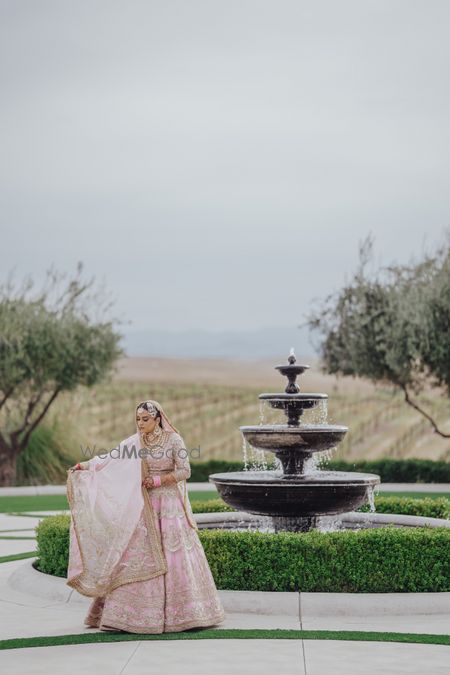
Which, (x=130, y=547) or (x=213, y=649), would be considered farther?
(x=130, y=547)

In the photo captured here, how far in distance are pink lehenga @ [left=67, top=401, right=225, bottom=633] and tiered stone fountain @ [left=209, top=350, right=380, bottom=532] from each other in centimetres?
277

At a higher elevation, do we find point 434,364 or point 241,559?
point 434,364

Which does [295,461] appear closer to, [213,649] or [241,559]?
[241,559]

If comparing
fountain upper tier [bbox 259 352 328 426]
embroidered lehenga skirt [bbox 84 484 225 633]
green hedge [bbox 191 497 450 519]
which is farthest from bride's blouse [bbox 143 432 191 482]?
green hedge [bbox 191 497 450 519]

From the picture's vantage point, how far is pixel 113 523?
9492 millimetres

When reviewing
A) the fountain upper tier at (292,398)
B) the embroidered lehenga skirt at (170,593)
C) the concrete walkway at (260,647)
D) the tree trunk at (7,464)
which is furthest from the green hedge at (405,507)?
the tree trunk at (7,464)

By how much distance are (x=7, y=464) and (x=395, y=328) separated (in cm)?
1041

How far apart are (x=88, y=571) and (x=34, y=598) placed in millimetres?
2059

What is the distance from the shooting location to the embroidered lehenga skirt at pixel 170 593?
9266 mm

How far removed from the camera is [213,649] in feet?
28.6

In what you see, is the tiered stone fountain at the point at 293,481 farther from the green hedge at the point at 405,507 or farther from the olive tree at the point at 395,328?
the olive tree at the point at 395,328

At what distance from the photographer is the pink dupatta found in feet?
30.7

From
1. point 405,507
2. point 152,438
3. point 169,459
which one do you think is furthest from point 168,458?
point 405,507

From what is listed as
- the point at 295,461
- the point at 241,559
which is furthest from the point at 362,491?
the point at 241,559
